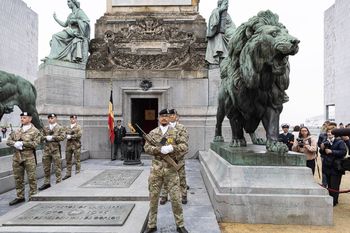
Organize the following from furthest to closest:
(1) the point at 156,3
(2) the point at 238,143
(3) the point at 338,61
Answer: (3) the point at 338,61 < (1) the point at 156,3 < (2) the point at 238,143

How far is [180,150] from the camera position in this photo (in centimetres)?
471

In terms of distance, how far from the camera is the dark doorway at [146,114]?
16.2 m

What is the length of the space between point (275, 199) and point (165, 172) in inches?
74.2

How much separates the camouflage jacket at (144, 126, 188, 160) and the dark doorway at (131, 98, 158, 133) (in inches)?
435

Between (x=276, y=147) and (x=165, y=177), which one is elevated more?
(x=276, y=147)

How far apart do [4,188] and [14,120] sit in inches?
2268

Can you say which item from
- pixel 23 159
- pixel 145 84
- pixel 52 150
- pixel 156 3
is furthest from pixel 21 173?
pixel 156 3

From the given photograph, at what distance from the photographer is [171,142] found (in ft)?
15.3

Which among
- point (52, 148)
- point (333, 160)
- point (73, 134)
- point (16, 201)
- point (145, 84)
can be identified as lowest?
point (16, 201)

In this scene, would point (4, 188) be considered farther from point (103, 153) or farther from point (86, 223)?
point (103, 153)

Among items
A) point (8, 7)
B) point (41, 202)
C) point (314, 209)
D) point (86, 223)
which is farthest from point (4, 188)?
point (8, 7)

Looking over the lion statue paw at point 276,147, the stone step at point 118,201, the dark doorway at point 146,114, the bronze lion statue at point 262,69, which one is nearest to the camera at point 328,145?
the bronze lion statue at point 262,69

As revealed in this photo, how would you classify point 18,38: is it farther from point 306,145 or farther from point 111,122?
point 306,145

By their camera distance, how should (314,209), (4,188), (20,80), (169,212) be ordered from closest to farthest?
(314,209) → (169,212) → (4,188) → (20,80)
